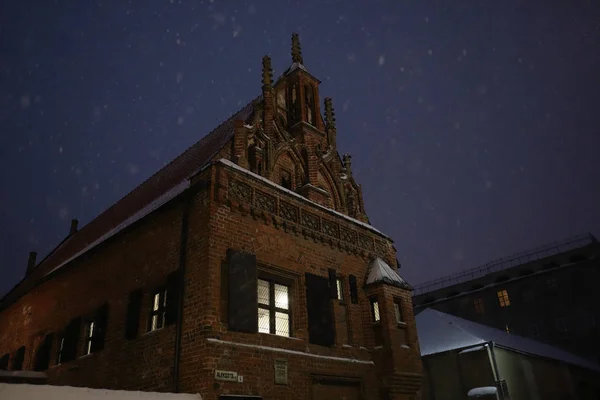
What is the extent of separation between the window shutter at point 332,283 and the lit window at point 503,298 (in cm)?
3123

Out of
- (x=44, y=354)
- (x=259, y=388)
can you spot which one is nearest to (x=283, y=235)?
(x=259, y=388)

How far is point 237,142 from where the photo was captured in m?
12.7

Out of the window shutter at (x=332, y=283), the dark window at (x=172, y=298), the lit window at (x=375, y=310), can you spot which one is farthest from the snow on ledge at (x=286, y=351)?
the window shutter at (x=332, y=283)

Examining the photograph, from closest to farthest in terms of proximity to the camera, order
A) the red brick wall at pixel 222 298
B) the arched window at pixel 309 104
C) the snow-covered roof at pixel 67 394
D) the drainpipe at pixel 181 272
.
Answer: the snow-covered roof at pixel 67 394, the drainpipe at pixel 181 272, the red brick wall at pixel 222 298, the arched window at pixel 309 104

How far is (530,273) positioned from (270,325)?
1342 inches

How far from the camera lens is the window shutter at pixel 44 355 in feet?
48.0

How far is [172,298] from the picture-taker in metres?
10.4

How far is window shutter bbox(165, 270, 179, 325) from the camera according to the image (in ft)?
33.4

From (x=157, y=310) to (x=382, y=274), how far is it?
644 cm

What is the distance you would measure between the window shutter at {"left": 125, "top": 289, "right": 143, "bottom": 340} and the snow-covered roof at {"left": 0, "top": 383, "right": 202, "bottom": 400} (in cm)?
318

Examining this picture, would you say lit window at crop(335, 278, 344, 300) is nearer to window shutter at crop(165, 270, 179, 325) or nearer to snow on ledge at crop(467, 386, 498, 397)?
window shutter at crop(165, 270, 179, 325)

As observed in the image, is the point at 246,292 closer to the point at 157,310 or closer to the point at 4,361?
the point at 157,310

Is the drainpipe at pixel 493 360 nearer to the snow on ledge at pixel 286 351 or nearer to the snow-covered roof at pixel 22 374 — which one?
the snow on ledge at pixel 286 351

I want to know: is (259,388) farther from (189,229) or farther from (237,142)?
(237,142)
